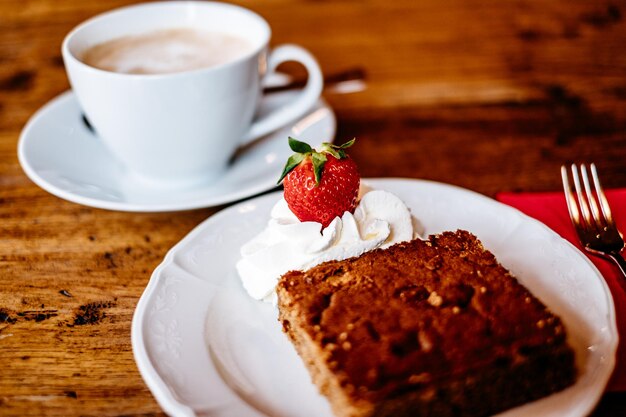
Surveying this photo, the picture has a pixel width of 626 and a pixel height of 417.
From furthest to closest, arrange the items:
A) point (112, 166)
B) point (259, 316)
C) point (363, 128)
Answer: point (363, 128) < point (112, 166) < point (259, 316)

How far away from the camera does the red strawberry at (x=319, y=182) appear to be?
1273mm

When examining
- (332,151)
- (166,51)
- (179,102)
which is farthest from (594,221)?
(166,51)

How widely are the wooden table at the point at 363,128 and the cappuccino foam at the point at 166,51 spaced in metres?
0.39

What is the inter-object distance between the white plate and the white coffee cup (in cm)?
28

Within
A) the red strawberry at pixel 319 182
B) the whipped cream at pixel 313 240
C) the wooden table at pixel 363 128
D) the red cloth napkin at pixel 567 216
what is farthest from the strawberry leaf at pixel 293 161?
the red cloth napkin at pixel 567 216

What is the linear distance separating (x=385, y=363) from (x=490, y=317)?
0.20 metres

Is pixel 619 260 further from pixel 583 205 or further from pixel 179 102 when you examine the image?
pixel 179 102

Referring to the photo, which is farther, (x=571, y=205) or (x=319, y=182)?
(x=571, y=205)

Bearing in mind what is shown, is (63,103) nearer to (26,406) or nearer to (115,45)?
(115,45)

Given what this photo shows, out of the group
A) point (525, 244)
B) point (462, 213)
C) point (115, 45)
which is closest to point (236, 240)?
point (462, 213)

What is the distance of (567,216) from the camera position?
5.01ft

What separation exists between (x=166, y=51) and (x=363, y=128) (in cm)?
63

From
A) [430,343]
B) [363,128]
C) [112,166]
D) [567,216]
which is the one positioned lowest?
[112,166]

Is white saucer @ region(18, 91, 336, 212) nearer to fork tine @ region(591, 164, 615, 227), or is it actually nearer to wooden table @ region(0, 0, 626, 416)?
wooden table @ region(0, 0, 626, 416)
